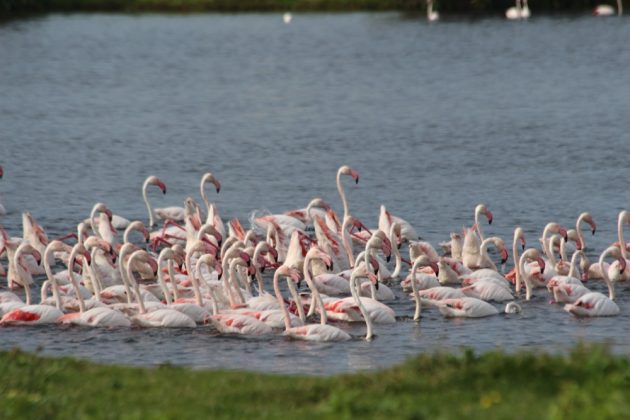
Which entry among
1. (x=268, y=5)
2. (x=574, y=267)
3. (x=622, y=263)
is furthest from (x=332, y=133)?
(x=268, y=5)

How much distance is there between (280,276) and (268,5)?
187ft

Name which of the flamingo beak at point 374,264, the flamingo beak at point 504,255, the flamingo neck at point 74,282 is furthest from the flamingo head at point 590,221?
the flamingo neck at point 74,282

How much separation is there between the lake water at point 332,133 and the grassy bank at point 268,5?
43.0 inches

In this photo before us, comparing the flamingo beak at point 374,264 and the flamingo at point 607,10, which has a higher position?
the flamingo at point 607,10

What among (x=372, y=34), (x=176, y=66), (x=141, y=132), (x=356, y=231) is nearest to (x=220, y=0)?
(x=372, y=34)

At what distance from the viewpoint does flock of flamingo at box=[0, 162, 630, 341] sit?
18750 mm

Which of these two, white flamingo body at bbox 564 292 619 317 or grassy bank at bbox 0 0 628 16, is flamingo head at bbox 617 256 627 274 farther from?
grassy bank at bbox 0 0 628 16

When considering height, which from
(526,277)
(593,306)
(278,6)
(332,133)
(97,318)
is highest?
(278,6)

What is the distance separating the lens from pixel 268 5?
253 feet

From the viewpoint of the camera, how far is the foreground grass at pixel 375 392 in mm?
11008

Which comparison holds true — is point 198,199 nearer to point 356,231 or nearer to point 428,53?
point 356,231

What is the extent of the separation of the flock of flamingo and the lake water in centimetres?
29

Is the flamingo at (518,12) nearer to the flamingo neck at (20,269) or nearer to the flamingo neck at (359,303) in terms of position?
the flamingo neck at (20,269)

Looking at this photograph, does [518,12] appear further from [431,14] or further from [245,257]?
[245,257]
